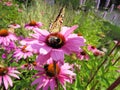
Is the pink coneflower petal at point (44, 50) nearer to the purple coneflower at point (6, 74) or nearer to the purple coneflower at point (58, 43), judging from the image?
the purple coneflower at point (58, 43)

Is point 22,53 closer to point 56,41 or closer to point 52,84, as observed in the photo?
point 52,84

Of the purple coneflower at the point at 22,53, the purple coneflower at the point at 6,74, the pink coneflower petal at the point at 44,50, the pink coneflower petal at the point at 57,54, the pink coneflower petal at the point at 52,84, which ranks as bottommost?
the purple coneflower at the point at 22,53

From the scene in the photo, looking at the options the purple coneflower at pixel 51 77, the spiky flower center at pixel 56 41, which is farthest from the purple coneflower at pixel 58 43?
the purple coneflower at pixel 51 77

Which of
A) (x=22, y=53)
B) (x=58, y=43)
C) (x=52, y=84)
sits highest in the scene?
(x=58, y=43)

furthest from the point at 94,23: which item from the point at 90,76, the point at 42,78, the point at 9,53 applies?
the point at 42,78

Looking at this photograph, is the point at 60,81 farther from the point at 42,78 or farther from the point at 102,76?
the point at 102,76

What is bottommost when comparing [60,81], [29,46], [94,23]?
[94,23]

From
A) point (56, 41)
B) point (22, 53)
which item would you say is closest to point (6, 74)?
point (22, 53)

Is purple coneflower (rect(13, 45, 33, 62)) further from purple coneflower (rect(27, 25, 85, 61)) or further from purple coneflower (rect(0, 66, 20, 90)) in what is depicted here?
purple coneflower (rect(27, 25, 85, 61))

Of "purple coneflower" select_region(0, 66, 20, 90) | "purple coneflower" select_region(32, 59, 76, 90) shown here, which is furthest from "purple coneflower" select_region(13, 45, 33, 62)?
"purple coneflower" select_region(32, 59, 76, 90)

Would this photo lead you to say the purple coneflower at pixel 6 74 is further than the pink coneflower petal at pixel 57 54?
Yes

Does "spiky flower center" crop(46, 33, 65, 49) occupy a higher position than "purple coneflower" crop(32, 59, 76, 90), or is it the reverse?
"spiky flower center" crop(46, 33, 65, 49)
